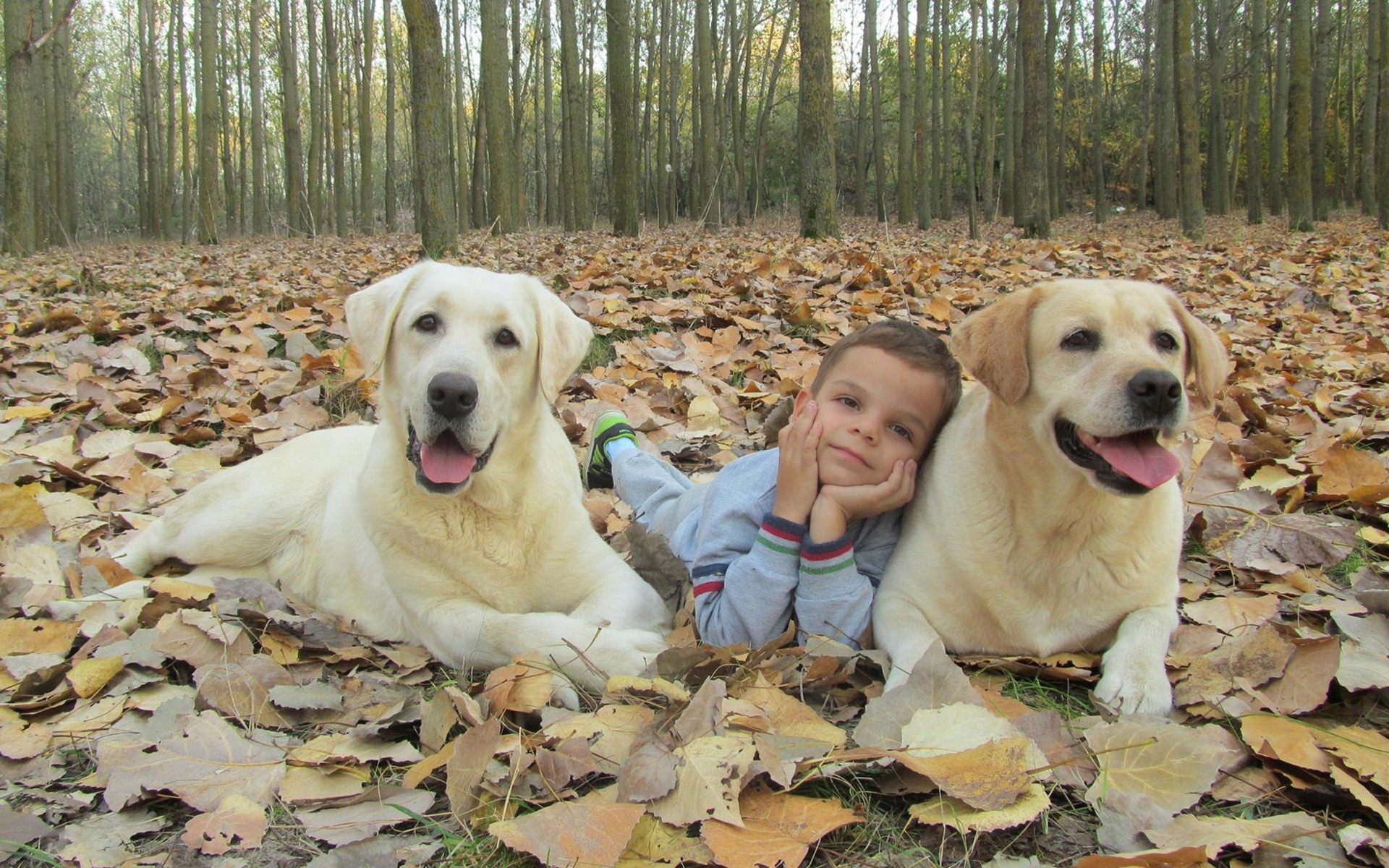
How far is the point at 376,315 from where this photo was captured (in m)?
2.84

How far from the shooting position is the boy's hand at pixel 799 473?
257 centimetres

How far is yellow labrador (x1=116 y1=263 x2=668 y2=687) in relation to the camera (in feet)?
8.34

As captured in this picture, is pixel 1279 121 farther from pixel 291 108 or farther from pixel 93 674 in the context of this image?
pixel 93 674

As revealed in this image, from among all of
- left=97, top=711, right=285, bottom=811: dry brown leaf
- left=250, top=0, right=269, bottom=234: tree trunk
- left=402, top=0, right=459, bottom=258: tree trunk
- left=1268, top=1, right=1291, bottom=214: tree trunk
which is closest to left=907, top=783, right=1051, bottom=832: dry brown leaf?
left=97, top=711, right=285, bottom=811: dry brown leaf

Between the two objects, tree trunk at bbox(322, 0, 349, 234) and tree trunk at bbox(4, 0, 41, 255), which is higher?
tree trunk at bbox(322, 0, 349, 234)

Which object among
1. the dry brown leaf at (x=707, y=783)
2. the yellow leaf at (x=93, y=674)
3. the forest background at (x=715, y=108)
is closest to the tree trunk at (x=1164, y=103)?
the forest background at (x=715, y=108)

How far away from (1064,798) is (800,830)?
1.80ft

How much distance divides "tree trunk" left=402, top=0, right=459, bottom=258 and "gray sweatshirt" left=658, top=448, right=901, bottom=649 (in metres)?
5.78

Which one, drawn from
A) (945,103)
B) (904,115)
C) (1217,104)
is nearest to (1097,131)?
(1217,104)

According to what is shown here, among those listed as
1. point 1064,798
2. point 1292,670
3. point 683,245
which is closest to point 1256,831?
point 1064,798

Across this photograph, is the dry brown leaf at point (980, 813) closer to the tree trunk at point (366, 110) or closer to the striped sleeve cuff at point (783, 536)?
the striped sleeve cuff at point (783, 536)

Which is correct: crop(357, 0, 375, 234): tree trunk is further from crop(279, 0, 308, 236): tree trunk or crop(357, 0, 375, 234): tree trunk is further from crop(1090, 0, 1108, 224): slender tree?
crop(1090, 0, 1108, 224): slender tree

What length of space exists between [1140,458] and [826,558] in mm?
844

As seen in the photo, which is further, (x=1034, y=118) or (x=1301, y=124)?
(x=1301, y=124)
